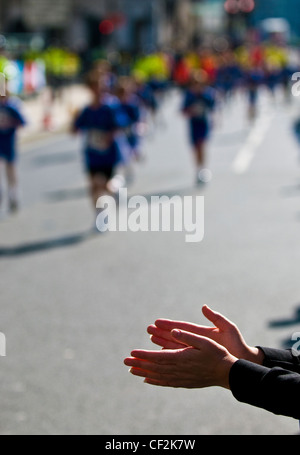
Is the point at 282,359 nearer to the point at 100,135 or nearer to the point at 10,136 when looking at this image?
the point at 100,135

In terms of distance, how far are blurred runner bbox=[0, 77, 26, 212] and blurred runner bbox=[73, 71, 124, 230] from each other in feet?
4.58

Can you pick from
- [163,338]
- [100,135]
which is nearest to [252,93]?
[100,135]

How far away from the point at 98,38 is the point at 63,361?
A: 7200cm

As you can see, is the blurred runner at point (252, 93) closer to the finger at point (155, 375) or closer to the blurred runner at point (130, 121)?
the blurred runner at point (130, 121)

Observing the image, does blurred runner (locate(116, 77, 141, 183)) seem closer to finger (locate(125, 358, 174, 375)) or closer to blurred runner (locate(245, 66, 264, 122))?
blurred runner (locate(245, 66, 264, 122))

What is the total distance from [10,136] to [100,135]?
6.39 feet

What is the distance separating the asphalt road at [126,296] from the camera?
4910 millimetres

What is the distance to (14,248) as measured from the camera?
388 inches

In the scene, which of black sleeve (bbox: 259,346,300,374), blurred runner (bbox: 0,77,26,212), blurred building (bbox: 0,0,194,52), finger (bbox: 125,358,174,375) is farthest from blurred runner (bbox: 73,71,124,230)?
blurred building (bbox: 0,0,194,52)

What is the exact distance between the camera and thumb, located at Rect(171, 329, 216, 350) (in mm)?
2365

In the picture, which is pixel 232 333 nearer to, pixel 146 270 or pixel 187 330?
pixel 187 330

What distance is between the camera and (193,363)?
2357mm

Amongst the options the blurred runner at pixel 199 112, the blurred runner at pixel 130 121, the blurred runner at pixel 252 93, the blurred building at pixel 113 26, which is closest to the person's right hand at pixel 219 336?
the blurred runner at pixel 199 112

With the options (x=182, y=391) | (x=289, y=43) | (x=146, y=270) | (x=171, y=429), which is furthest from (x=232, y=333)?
(x=289, y=43)
